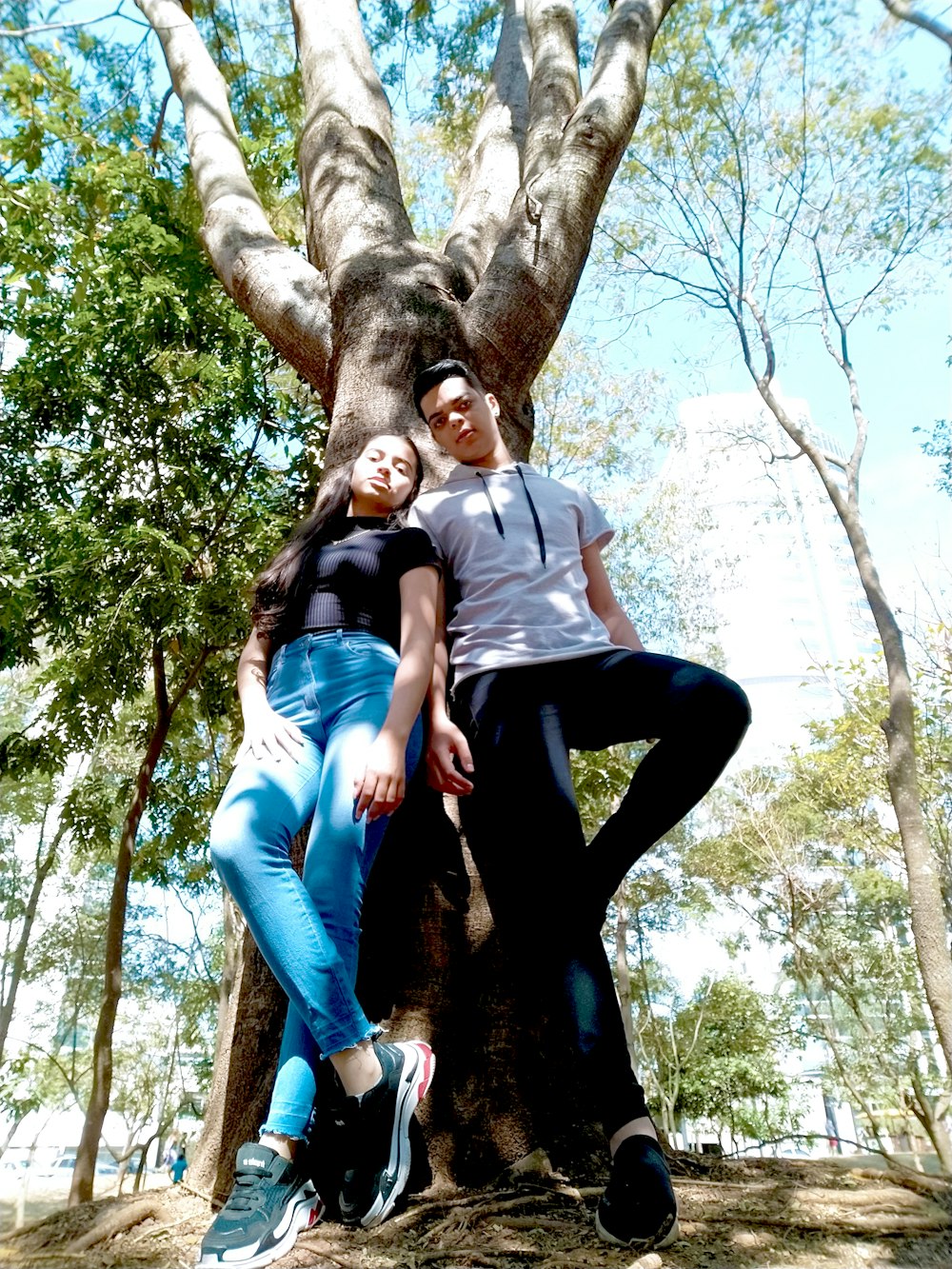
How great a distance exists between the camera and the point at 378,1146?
68.7 inches

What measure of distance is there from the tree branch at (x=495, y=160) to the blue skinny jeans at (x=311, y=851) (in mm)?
2200

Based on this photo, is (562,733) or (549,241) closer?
(562,733)

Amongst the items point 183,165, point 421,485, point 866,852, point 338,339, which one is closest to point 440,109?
point 183,165

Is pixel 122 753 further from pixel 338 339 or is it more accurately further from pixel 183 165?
pixel 338 339

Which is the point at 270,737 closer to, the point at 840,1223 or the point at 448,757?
the point at 448,757

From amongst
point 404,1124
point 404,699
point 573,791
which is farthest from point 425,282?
point 404,1124

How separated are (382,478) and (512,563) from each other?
0.48 meters

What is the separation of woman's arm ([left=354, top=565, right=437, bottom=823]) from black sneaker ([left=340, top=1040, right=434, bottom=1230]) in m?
0.53

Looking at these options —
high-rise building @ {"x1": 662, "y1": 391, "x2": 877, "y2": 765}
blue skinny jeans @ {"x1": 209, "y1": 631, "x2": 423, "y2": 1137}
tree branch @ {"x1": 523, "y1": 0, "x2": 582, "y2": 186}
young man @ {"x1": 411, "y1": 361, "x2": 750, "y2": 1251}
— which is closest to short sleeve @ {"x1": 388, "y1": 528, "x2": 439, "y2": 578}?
young man @ {"x1": 411, "y1": 361, "x2": 750, "y2": 1251}

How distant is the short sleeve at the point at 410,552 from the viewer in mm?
2201

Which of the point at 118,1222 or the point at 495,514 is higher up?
the point at 495,514

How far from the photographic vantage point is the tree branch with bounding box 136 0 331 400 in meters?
3.57

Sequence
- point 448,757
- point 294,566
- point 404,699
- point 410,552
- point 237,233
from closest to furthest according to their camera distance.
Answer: point 404,699 < point 448,757 < point 410,552 < point 294,566 < point 237,233

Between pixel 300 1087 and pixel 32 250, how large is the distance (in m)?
4.29
